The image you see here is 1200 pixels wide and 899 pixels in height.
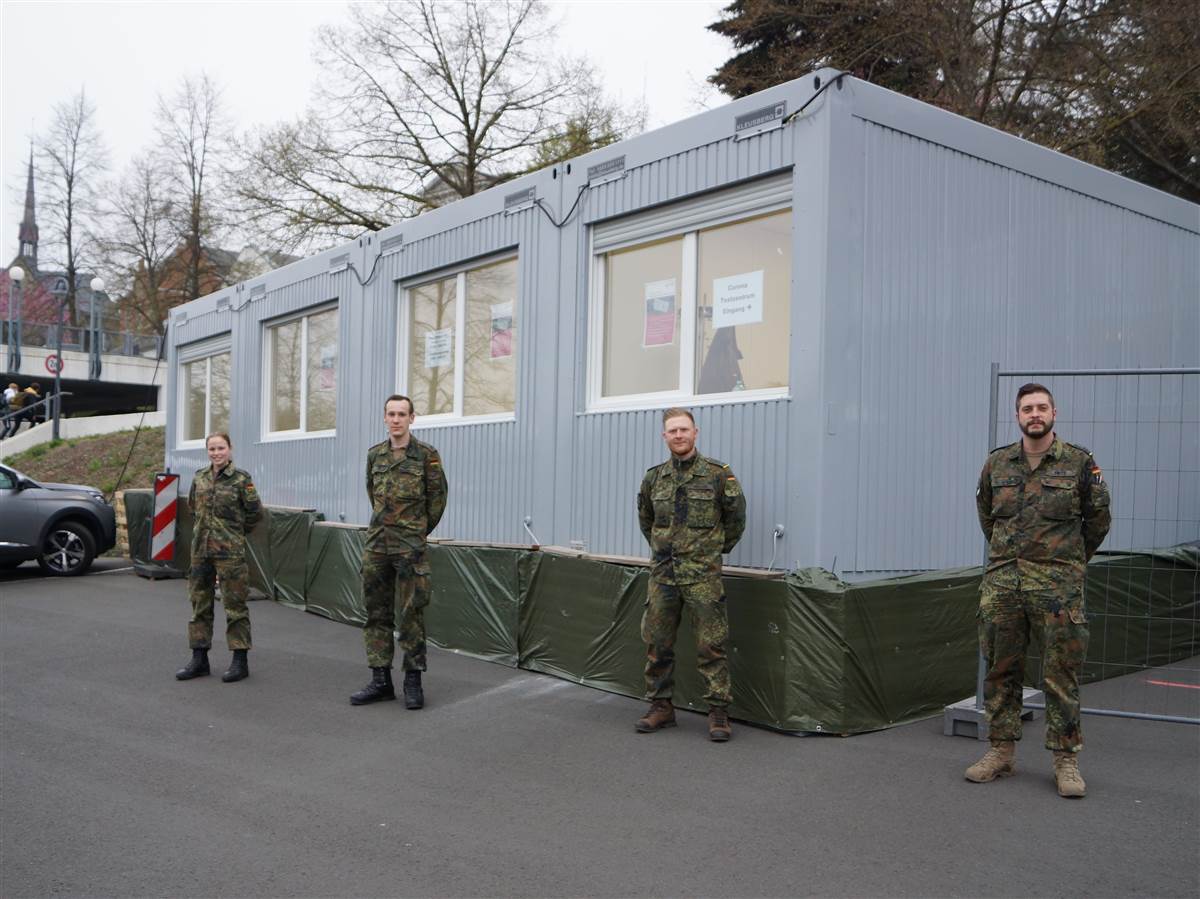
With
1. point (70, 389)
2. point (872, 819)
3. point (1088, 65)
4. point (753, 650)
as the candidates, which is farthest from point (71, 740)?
point (70, 389)

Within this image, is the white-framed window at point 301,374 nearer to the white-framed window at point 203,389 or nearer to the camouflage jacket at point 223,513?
the white-framed window at point 203,389

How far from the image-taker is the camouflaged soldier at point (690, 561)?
621cm

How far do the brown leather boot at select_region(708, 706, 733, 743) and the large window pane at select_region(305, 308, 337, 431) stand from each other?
701cm

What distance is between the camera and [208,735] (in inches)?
259

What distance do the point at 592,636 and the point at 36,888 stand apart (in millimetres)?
4094

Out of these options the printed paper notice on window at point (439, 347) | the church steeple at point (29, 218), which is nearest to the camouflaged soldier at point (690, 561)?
the printed paper notice on window at point (439, 347)

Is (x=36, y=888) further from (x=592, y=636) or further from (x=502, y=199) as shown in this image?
(x=502, y=199)

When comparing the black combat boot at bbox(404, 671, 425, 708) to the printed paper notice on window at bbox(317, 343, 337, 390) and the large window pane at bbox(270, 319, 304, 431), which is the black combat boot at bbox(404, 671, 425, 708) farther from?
the large window pane at bbox(270, 319, 304, 431)

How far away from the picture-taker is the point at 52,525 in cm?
1407

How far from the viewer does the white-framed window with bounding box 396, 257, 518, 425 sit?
958cm

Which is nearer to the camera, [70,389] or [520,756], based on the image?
[520,756]

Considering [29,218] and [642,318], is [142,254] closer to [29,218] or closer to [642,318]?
[29,218]

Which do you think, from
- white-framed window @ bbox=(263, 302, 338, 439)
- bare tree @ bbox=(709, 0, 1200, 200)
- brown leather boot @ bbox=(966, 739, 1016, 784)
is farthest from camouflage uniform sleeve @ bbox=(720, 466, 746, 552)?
bare tree @ bbox=(709, 0, 1200, 200)

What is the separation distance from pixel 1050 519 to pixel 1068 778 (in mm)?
1217
